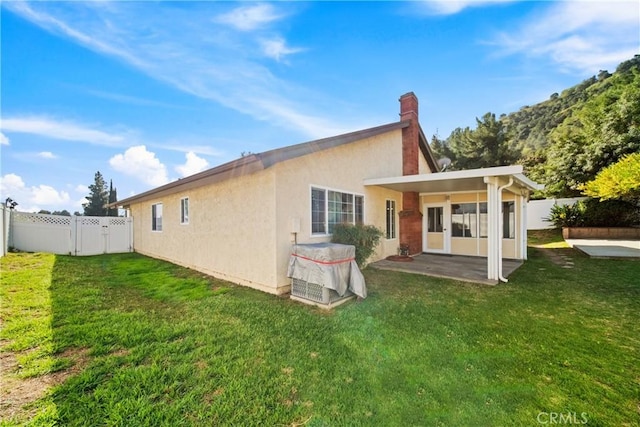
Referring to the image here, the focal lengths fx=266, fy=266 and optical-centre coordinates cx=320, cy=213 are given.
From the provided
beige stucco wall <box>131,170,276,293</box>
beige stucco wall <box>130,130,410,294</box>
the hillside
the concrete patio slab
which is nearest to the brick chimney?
beige stucco wall <box>130,130,410,294</box>

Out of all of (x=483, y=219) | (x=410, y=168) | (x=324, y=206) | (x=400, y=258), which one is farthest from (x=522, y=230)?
(x=324, y=206)

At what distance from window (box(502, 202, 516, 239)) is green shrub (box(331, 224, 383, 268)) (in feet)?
21.3

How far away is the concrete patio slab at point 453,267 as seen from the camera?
7.22 metres

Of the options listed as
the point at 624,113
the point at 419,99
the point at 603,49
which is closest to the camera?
the point at 603,49

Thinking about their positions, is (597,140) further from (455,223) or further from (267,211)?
Answer: (267,211)

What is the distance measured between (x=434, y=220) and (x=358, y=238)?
245 inches

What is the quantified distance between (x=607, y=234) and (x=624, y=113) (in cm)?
793

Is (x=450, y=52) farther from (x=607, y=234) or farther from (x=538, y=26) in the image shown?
(x=607, y=234)

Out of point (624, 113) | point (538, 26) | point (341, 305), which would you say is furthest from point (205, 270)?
point (624, 113)

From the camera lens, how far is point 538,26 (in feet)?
25.1

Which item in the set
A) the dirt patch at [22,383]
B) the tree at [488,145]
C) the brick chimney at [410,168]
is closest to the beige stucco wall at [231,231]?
the dirt patch at [22,383]

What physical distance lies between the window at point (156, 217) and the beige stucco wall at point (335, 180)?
26.1 feet

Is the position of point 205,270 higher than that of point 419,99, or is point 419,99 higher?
point 419,99

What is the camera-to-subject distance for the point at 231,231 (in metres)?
6.97
